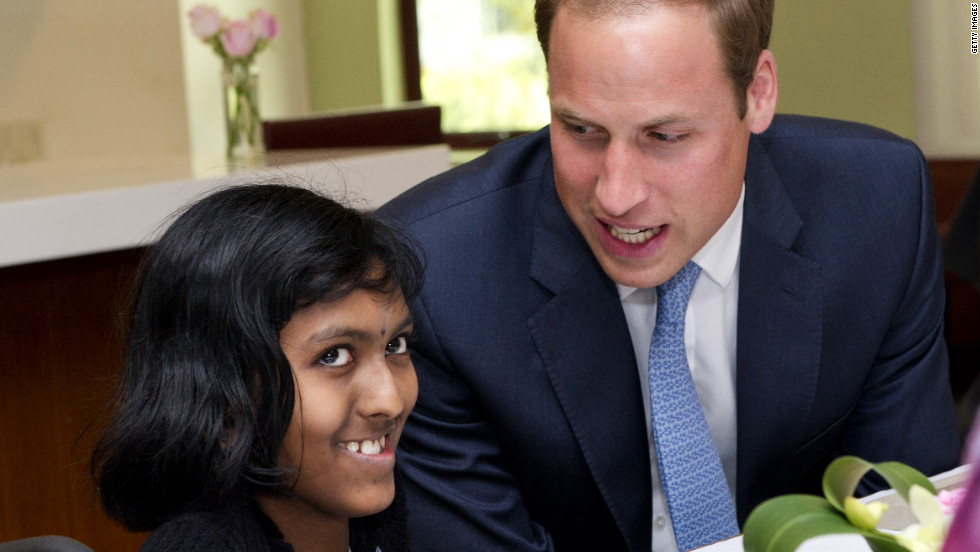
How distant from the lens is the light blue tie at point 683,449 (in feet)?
4.64

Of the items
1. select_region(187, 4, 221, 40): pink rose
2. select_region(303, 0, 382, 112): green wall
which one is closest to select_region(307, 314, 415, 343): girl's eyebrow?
select_region(187, 4, 221, 40): pink rose

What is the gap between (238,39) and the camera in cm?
342

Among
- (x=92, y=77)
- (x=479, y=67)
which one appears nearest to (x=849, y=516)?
(x=92, y=77)

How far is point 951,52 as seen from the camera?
428 centimetres

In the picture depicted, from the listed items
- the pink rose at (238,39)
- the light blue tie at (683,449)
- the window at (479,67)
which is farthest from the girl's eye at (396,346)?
the window at (479,67)

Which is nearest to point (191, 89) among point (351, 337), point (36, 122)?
point (36, 122)

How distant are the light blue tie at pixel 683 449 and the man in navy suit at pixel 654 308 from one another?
48 mm

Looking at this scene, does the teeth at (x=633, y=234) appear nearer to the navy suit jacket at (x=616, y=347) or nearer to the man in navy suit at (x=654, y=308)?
the man in navy suit at (x=654, y=308)

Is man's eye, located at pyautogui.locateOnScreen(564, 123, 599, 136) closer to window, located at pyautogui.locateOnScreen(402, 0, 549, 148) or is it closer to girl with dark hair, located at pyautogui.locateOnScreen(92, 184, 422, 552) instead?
girl with dark hair, located at pyautogui.locateOnScreen(92, 184, 422, 552)

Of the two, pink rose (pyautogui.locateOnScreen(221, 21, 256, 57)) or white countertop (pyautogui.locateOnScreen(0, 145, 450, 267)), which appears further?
pink rose (pyautogui.locateOnScreen(221, 21, 256, 57))

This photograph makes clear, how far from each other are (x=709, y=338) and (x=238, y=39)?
234 cm

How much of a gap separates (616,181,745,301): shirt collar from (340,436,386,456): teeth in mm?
525

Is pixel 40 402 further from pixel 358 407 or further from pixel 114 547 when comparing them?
pixel 358 407

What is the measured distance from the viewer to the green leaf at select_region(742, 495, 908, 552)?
24.2 inches
